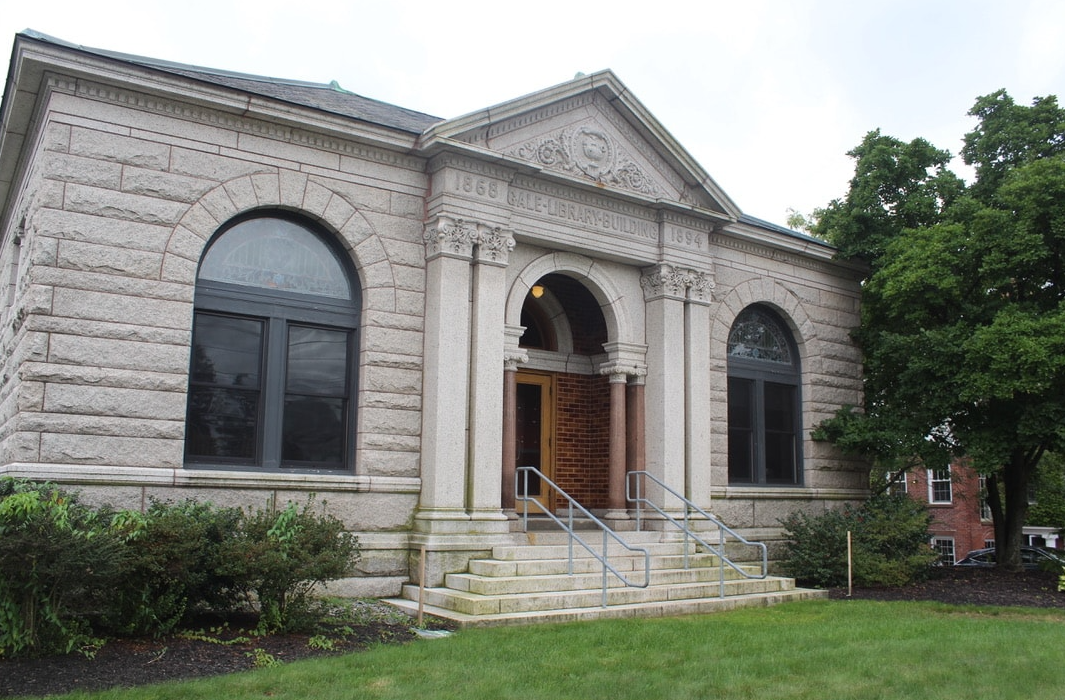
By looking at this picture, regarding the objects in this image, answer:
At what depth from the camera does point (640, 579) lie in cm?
1300

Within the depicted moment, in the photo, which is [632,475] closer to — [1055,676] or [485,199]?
[485,199]

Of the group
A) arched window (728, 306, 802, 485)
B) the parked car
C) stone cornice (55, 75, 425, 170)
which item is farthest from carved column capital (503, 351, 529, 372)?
the parked car

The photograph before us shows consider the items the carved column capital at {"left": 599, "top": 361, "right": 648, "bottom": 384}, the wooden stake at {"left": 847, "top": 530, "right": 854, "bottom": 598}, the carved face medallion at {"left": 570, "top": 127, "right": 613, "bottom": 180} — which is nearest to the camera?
the wooden stake at {"left": 847, "top": 530, "right": 854, "bottom": 598}

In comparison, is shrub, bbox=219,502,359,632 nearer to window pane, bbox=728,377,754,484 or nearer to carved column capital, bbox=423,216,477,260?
carved column capital, bbox=423,216,477,260

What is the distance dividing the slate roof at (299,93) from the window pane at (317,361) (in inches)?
113

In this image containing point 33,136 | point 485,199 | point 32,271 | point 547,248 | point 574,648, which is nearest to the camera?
point 574,648

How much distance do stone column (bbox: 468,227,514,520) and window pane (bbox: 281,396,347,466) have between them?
1774mm

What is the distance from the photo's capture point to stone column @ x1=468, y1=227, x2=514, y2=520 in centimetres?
1311

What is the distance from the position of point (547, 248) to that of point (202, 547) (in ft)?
23.5

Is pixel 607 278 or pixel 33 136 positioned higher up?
pixel 33 136

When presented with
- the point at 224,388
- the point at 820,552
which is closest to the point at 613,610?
the point at 224,388

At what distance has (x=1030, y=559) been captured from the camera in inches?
989

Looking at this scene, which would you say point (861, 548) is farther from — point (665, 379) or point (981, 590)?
point (665, 379)

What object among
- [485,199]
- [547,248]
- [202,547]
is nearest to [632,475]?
[547,248]
